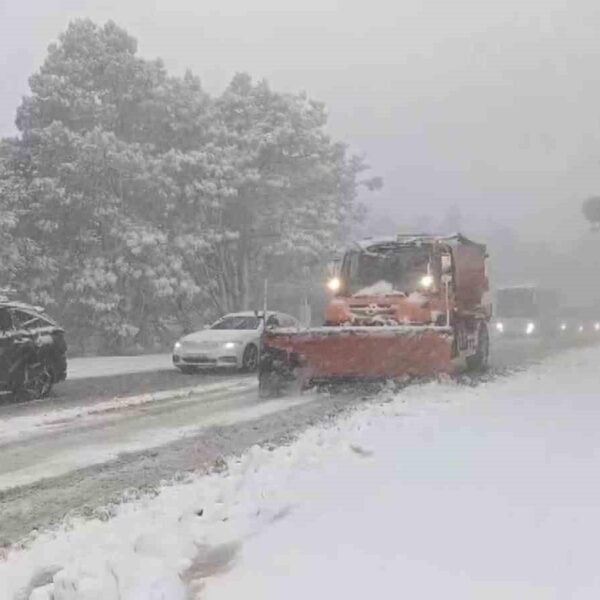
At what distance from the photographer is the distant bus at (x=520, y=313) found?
4172cm

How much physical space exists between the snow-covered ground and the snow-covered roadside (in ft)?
39.2

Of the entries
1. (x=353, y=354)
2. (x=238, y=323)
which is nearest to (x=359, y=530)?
(x=353, y=354)

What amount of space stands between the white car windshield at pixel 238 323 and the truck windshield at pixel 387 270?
15.0ft

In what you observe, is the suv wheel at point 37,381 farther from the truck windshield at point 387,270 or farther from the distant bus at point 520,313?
the distant bus at point 520,313

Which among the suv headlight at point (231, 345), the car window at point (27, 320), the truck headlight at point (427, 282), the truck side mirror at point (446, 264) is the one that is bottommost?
the suv headlight at point (231, 345)

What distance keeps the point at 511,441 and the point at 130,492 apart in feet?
11.2

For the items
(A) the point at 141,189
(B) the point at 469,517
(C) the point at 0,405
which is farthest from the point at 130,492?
(A) the point at 141,189

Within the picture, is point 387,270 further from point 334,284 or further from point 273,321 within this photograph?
point 273,321

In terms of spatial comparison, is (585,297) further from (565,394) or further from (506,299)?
(565,394)

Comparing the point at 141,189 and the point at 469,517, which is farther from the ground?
the point at 141,189

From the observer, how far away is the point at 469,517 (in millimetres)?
5137

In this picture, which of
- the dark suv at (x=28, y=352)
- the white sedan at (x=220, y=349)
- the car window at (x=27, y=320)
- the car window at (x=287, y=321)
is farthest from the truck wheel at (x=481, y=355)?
the car window at (x=27, y=320)

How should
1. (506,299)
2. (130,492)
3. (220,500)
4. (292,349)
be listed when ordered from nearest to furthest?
(220,500), (130,492), (292,349), (506,299)

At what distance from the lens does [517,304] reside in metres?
→ 43.3
